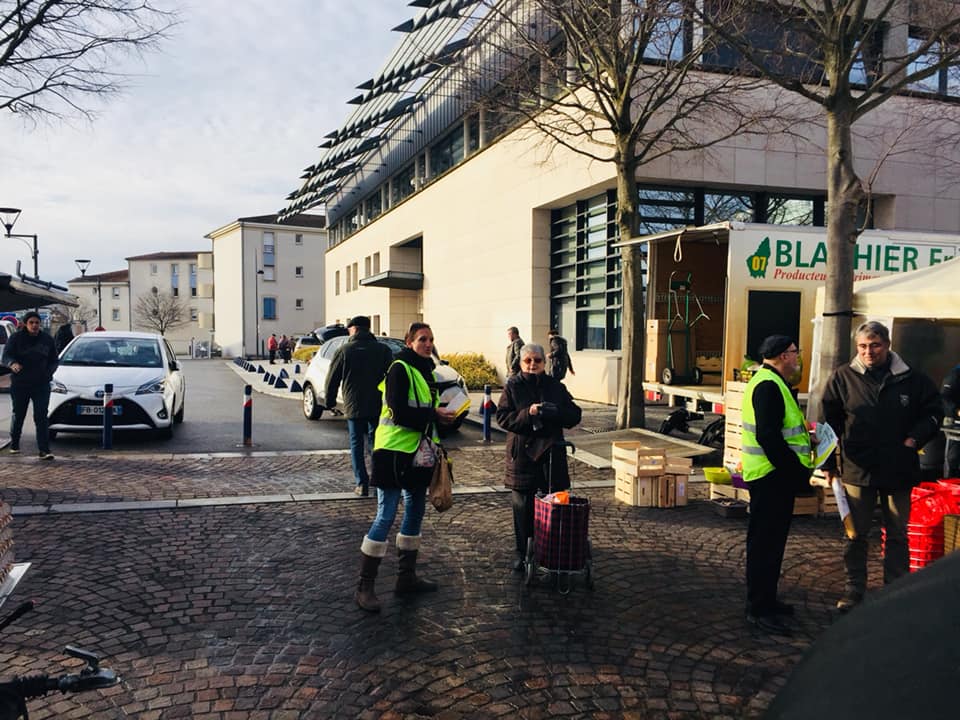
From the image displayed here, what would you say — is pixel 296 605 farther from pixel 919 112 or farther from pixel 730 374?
pixel 919 112

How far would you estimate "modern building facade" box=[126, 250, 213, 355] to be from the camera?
8219 centimetres

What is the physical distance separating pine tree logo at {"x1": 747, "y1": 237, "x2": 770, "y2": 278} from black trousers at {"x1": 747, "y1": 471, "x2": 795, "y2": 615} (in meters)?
6.83

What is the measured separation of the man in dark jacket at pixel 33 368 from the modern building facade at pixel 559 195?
7.80 metres

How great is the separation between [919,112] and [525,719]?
18066 millimetres

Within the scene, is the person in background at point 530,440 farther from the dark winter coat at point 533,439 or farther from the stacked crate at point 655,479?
the stacked crate at point 655,479

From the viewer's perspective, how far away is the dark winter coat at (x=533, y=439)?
5227mm

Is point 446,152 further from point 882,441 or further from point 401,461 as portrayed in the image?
point 882,441

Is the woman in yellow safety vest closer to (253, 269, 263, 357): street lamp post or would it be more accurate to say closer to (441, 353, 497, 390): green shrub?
(441, 353, 497, 390): green shrub

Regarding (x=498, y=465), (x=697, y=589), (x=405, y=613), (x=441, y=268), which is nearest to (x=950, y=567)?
(x=405, y=613)

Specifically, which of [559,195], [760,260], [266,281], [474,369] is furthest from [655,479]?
[266,281]

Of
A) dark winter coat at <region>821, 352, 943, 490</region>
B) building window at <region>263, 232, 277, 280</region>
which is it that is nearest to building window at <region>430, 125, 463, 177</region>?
dark winter coat at <region>821, 352, 943, 490</region>

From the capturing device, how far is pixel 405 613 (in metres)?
4.59

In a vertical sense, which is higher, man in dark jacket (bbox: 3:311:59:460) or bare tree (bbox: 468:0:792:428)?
bare tree (bbox: 468:0:792:428)

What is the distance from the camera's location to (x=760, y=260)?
35.1 ft
